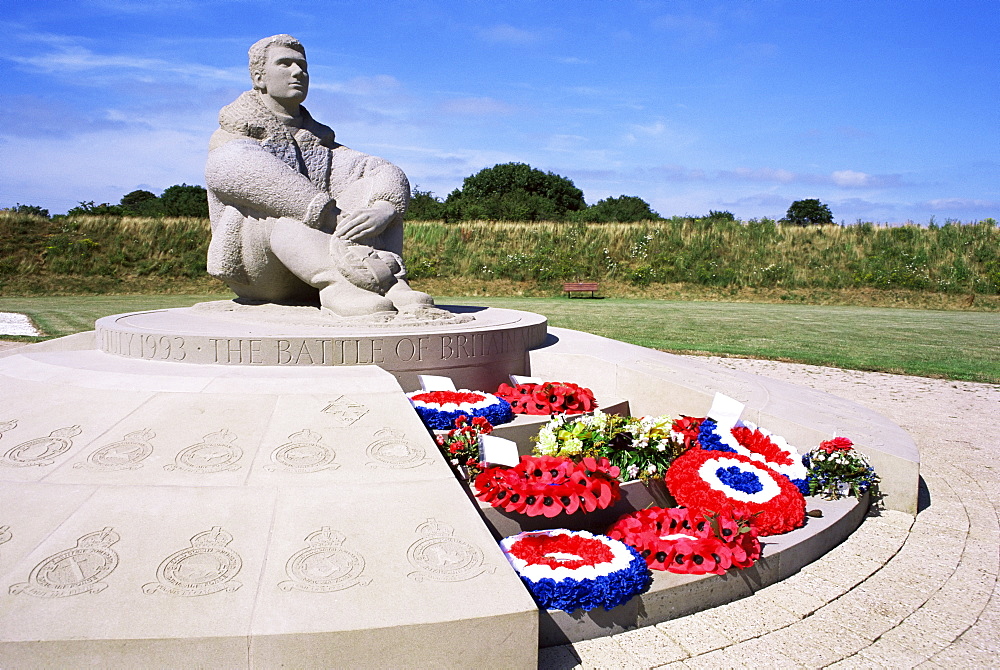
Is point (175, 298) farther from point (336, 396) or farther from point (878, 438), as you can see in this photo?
point (878, 438)

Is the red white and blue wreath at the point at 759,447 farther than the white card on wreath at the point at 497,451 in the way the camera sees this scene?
Yes

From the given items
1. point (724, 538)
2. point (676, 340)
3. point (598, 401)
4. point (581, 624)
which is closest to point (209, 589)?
point (581, 624)

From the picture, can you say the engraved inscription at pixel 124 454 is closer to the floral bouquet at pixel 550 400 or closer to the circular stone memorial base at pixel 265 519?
the circular stone memorial base at pixel 265 519

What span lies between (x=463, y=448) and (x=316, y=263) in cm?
285

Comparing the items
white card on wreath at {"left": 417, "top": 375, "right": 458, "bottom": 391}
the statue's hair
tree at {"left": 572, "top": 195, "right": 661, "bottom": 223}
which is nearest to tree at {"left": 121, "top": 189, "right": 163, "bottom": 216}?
tree at {"left": 572, "top": 195, "right": 661, "bottom": 223}

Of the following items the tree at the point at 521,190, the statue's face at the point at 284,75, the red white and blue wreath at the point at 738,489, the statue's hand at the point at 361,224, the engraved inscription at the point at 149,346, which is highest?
the tree at the point at 521,190

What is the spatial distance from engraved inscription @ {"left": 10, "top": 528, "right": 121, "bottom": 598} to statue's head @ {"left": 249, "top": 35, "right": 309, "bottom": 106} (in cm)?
476

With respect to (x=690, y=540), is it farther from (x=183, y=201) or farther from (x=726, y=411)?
(x=183, y=201)

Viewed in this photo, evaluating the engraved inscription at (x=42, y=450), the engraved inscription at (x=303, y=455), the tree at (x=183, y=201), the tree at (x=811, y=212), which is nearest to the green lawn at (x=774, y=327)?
the engraved inscription at (x=303, y=455)

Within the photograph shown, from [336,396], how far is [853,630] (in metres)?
2.76

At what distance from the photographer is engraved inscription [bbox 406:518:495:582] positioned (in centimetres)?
259

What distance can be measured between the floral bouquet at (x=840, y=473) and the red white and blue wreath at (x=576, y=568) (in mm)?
1575

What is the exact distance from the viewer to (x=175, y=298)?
1970cm

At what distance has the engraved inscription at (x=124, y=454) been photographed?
10.6 feet
